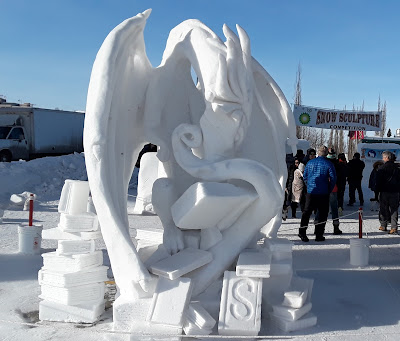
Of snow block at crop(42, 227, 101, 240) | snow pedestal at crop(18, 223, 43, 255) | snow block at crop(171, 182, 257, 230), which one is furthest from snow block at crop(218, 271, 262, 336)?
snow pedestal at crop(18, 223, 43, 255)

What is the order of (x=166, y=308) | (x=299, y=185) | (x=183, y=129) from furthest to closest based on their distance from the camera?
1. (x=299, y=185)
2. (x=183, y=129)
3. (x=166, y=308)

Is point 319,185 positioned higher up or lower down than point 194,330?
higher up

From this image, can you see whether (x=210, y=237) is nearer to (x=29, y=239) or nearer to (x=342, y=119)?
(x=29, y=239)

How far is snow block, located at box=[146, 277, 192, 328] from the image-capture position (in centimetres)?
385

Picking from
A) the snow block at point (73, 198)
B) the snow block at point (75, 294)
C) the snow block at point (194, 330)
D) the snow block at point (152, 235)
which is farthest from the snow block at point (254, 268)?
the snow block at point (73, 198)

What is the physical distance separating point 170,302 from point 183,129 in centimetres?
166

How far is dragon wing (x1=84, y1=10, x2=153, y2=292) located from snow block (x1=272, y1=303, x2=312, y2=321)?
3.97 ft

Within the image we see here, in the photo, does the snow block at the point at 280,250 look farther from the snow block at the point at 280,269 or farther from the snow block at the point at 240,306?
the snow block at the point at 240,306

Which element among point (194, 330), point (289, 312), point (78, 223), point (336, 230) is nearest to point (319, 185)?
point (336, 230)

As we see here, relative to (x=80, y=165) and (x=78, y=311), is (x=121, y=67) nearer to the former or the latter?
(x=78, y=311)

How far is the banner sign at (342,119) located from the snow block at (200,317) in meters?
11.4

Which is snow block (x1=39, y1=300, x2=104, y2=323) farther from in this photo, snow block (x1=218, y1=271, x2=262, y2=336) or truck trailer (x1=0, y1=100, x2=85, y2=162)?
truck trailer (x1=0, y1=100, x2=85, y2=162)

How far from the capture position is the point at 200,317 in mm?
3910

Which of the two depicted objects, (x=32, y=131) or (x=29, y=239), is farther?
(x=32, y=131)
